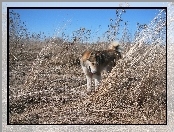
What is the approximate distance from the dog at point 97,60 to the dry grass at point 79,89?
7 centimetres

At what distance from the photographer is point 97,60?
6492 mm

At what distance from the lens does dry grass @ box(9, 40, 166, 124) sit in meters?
6.42

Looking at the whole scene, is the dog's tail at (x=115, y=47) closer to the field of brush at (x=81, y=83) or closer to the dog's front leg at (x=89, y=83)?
the field of brush at (x=81, y=83)

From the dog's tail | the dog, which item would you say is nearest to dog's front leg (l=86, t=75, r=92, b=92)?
the dog

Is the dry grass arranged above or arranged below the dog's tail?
below

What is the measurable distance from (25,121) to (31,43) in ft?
3.28

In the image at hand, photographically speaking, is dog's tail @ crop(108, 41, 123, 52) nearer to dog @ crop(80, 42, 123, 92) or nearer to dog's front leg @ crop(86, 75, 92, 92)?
dog @ crop(80, 42, 123, 92)

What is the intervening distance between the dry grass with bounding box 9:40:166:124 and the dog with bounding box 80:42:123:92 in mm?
68

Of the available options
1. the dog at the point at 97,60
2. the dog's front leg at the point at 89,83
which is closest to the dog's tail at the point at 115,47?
the dog at the point at 97,60

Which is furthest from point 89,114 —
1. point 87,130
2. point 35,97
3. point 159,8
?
point 159,8

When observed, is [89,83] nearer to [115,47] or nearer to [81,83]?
[81,83]

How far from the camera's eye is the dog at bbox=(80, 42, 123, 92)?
649 centimetres

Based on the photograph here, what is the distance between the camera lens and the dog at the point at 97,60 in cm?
649

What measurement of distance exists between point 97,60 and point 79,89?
441mm
